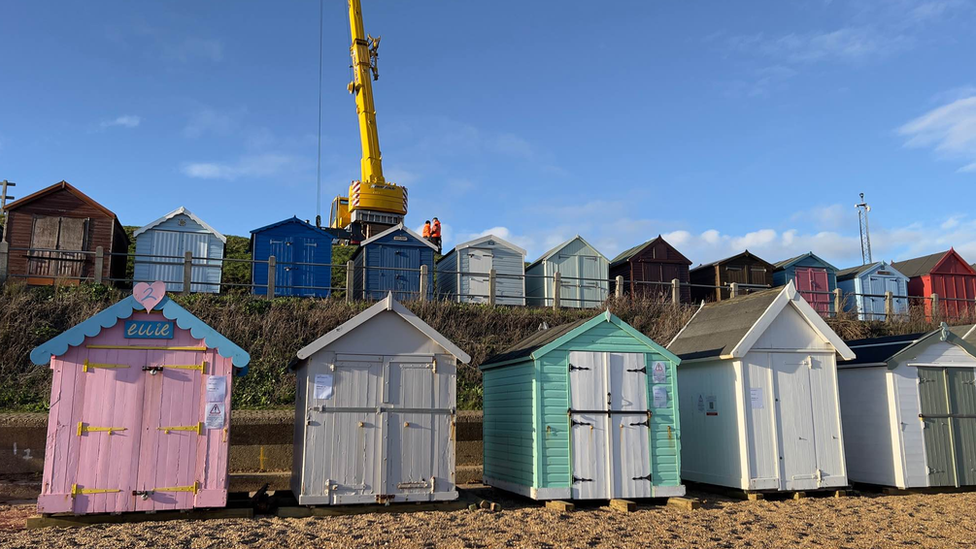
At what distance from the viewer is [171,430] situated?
10055mm

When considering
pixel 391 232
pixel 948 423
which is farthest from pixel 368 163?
pixel 948 423

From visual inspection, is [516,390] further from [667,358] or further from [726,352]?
[726,352]

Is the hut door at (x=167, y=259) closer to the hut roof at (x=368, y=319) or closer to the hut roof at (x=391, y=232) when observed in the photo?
the hut roof at (x=391, y=232)

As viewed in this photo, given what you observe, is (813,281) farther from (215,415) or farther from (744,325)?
(215,415)

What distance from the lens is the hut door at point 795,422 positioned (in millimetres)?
12609

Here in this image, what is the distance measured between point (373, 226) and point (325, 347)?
21168 mm

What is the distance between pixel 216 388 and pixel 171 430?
79 cm

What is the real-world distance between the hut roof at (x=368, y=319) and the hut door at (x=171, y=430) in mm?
1278

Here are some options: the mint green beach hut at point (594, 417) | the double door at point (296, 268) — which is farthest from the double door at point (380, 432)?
the double door at point (296, 268)

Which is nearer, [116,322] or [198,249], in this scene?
[116,322]

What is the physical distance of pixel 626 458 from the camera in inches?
462

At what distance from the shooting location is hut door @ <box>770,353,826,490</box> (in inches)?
496

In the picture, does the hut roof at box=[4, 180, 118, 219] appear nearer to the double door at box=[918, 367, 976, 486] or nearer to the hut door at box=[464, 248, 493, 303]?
the hut door at box=[464, 248, 493, 303]

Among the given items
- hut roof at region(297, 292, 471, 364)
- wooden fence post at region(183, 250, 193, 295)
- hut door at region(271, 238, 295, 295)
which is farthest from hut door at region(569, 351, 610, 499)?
Result: hut door at region(271, 238, 295, 295)
